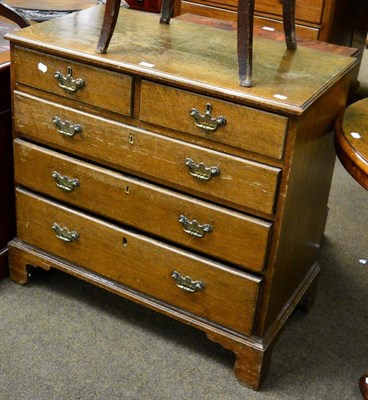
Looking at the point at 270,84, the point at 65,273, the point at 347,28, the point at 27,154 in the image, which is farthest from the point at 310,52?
the point at 347,28

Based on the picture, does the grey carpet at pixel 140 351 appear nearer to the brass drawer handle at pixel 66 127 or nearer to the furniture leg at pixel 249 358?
the furniture leg at pixel 249 358

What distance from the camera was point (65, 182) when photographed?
2338mm

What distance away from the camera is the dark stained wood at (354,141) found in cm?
190

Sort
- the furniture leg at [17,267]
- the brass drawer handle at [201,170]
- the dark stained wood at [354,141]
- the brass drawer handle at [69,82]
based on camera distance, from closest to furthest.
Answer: the dark stained wood at [354,141] → the brass drawer handle at [201,170] → the brass drawer handle at [69,82] → the furniture leg at [17,267]

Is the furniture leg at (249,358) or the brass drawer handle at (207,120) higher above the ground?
the brass drawer handle at (207,120)

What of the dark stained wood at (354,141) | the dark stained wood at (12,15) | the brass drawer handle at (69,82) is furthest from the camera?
the dark stained wood at (12,15)

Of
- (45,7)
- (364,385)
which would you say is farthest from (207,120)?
(45,7)

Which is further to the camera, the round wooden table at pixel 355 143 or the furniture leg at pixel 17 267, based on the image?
the furniture leg at pixel 17 267

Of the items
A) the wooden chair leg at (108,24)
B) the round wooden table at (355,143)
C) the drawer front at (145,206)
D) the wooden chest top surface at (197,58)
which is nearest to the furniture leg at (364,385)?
the round wooden table at (355,143)

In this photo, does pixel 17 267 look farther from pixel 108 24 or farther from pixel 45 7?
pixel 45 7

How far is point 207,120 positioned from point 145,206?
1.24 ft

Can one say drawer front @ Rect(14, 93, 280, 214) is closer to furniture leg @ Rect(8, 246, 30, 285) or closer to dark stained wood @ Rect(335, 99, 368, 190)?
dark stained wood @ Rect(335, 99, 368, 190)

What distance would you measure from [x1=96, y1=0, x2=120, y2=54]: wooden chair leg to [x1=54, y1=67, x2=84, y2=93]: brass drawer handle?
11 cm

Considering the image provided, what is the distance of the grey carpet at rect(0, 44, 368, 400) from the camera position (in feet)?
7.31
